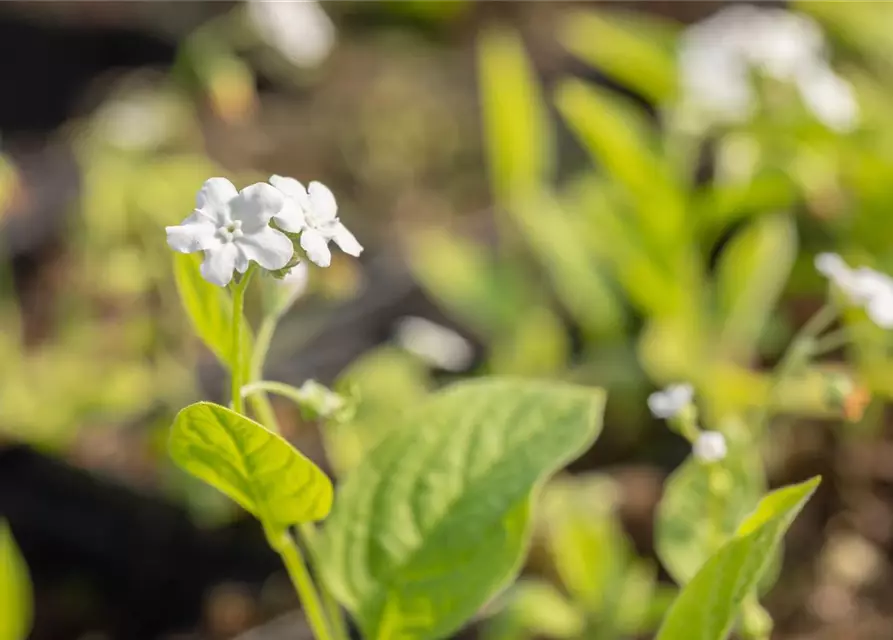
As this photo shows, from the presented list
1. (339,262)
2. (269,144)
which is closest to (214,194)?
(339,262)

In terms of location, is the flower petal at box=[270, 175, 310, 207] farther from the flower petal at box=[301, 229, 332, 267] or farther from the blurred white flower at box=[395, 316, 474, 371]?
the blurred white flower at box=[395, 316, 474, 371]

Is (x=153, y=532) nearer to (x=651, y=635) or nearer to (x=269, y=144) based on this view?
(x=651, y=635)

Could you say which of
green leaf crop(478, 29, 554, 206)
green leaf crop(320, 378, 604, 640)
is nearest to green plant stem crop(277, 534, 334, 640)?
green leaf crop(320, 378, 604, 640)

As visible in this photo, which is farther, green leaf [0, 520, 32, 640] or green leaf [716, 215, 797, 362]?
green leaf [716, 215, 797, 362]

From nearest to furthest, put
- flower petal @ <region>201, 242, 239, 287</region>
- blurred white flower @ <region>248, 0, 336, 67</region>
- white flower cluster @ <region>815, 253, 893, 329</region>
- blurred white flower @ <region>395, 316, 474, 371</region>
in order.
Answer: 1. flower petal @ <region>201, 242, 239, 287</region>
2. white flower cluster @ <region>815, 253, 893, 329</region>
3. blurred white flower @ <region>395, 316, 474, 371</region>
4. blurred white flower @ <region>248, 0, 336, 67</region>

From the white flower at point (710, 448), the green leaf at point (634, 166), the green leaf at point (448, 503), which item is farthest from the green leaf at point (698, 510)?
the green leaf at point (634, 166)

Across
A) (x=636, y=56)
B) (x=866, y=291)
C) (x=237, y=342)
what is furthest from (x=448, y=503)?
(x=636, y=56)
